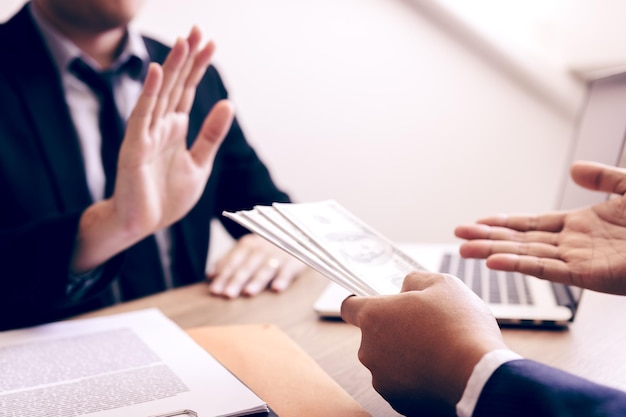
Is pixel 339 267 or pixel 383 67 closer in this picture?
pixel 339 267

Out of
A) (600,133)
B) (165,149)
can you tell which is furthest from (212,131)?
(600,133)

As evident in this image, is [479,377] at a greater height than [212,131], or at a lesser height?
lesser

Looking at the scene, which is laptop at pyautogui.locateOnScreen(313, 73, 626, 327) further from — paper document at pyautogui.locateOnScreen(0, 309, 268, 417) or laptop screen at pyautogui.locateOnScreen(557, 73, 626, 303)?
paper document at pyautogui.locateOnScreen(0, 309, 268, 417)

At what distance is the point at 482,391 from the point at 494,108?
1.73 meters

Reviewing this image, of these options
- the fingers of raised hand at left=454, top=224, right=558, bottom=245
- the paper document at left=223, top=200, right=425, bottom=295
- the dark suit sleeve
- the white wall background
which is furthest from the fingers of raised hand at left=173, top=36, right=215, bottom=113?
the white wall background

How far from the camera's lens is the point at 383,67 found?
79.0 inches

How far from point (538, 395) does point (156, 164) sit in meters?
0.73

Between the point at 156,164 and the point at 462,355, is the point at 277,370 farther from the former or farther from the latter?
the point at 156,164

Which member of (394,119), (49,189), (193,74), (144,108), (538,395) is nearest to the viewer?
(538,395)

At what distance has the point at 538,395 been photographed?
43cm

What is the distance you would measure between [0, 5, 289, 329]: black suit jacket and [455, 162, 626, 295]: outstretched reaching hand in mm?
595

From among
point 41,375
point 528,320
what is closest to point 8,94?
point 41,375

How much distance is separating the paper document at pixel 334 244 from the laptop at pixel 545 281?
0.14 metres

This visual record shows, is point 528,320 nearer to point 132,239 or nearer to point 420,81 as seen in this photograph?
point 132,239
